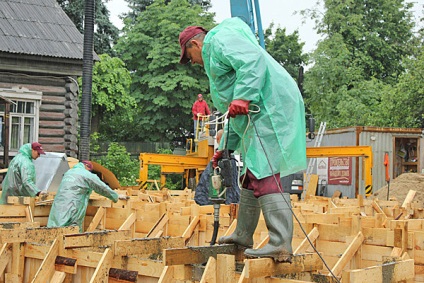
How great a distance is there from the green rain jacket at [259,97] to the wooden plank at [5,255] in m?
2.62

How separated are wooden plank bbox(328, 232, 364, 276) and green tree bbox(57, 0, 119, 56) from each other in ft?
113

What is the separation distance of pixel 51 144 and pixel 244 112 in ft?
51.9

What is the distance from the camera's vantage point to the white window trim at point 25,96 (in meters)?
19.0

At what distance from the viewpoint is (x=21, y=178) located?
38.8 feet

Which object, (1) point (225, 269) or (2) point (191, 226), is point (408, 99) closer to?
(2) point (191, 226)

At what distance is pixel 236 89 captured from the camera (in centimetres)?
481

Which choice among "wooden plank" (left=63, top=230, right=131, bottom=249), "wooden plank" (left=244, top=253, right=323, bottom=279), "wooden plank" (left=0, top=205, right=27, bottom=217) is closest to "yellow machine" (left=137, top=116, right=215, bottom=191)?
"wooden plank" (left=0, top=205, right=27, bottom=217)

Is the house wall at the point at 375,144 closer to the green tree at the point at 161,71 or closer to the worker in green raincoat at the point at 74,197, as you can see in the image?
the green tree at the point at 161,71

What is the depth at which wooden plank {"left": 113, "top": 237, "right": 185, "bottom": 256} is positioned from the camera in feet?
18.7

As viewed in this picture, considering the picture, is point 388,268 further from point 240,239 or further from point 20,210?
point 20,210

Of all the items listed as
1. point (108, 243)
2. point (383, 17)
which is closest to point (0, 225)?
point (108, 243)

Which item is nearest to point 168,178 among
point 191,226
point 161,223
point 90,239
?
point 161,223

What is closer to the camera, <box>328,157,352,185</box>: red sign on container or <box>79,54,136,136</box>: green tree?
<box>328,157,352,185</box>: red sign on container

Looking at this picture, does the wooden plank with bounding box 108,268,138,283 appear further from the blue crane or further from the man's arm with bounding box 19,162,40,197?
the blue crane
